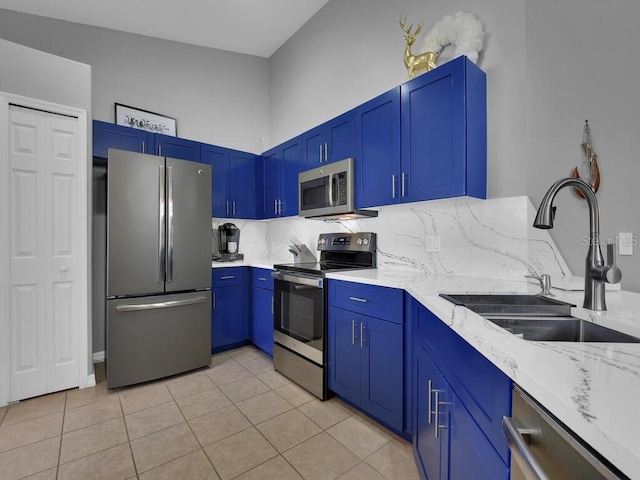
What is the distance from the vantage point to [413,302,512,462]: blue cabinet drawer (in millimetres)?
742

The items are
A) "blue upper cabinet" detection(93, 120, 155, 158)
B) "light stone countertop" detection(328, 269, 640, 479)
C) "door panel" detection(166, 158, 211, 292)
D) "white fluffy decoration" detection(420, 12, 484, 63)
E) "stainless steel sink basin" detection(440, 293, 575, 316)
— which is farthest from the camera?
"blue upper cabinet" detection(93, 120, 155, 158)

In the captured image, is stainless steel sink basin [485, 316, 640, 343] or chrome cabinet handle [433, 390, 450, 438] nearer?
stainless steel sink basin [485, 316, 640, 343]

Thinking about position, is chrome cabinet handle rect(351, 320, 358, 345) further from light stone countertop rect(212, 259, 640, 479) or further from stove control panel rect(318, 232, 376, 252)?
light stone countertop rect(212, 259, 640, 479)

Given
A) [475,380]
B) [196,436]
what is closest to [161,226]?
[196,436]

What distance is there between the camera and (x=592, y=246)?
1.13 metres

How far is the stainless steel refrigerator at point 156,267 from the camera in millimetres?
2502

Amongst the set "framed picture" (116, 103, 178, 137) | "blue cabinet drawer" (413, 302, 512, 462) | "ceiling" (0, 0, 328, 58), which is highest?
"ceiling" (0, 0, 328, 58)

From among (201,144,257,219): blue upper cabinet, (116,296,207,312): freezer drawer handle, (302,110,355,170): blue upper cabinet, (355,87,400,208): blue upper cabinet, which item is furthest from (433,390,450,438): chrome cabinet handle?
(201,144,257,219): blue upper cabinet

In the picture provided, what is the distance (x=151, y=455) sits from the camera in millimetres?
1760

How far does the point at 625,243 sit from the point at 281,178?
2857 millimetres

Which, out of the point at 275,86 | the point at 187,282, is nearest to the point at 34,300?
the point at 187,282

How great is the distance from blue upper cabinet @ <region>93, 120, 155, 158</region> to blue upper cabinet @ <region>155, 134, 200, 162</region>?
72 millimetres

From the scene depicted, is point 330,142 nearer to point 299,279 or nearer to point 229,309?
point 299,279

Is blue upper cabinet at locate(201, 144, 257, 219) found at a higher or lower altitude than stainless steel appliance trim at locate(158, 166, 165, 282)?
higher
